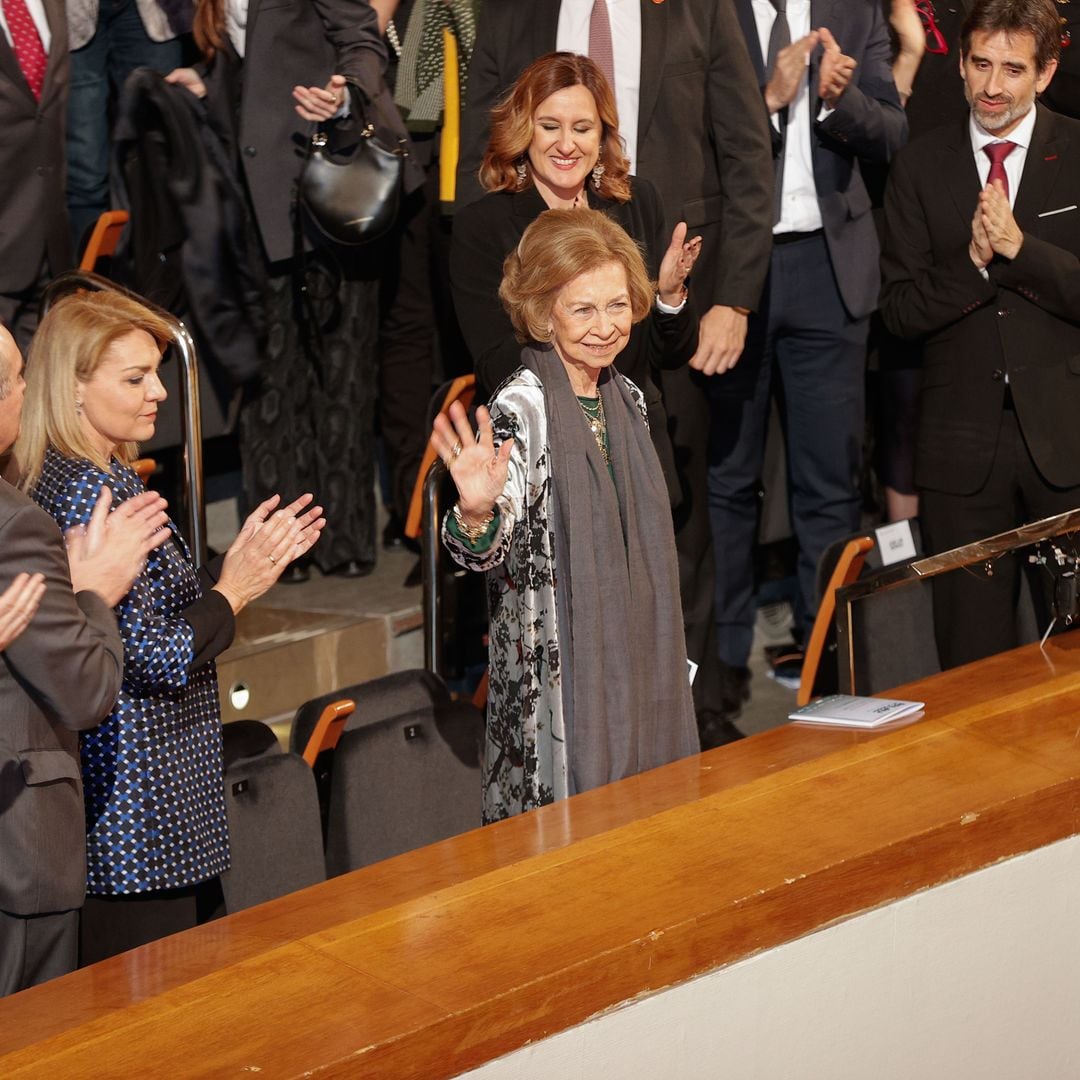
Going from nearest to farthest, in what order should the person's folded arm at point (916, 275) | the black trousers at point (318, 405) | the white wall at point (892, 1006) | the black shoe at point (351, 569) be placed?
the white wall at point (892, 1006) < the person's folded arm at point (916, 275) < the black trousers at point (318, 405) < the black shoe at point (351, 569)

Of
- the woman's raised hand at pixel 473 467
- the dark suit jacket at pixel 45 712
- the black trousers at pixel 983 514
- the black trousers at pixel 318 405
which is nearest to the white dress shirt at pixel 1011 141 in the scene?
the black trousers at pixel 983 514

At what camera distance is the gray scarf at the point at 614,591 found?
2.90 metres

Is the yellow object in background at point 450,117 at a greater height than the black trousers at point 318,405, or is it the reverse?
the yellow object in background at point 450,117

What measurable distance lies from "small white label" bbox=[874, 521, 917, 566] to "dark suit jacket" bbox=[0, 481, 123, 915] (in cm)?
196

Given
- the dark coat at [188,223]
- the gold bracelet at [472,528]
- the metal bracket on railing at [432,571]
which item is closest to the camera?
the gold bracelet at [472,528]

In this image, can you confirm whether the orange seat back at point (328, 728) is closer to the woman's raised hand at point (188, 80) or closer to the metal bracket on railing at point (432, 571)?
the metal bracket on railing at point (432, 571)

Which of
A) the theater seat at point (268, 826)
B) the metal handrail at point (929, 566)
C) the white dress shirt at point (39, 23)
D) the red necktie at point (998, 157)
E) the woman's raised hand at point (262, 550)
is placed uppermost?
the white dress shirt at point (39, 23)

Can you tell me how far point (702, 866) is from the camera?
7.09 feet

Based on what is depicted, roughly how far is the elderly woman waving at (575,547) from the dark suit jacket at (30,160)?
144 centimetres

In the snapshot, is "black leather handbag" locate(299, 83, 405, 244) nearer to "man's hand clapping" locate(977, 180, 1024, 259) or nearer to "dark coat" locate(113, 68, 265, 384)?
"dark coat" locate(113, 68, 265, 384)

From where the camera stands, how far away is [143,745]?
275cm

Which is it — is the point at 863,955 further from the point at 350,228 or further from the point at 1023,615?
the point at 350,228

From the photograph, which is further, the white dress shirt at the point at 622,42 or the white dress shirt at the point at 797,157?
the white dress shirt at the point at 797,157

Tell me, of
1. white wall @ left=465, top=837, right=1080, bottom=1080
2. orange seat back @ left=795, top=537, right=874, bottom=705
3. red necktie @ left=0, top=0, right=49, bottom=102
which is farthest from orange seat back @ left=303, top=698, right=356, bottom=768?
red necktie @ left=0, top=0, right=49, bottom=102
